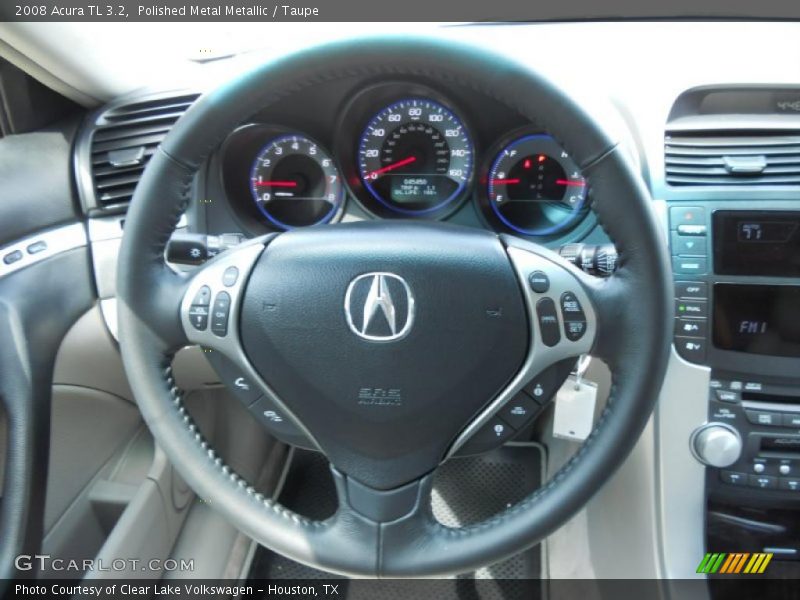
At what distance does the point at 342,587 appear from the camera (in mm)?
1657

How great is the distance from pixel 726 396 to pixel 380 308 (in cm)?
69

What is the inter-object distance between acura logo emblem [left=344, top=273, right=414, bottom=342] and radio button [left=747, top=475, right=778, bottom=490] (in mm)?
752

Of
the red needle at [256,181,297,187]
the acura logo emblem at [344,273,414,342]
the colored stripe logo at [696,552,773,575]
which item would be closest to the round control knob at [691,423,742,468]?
the colored stripe logo at [696,552,773,575]

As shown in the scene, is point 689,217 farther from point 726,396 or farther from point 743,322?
point 726,396

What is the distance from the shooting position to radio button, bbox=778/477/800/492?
1.25 metres

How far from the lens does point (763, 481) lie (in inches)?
49.4

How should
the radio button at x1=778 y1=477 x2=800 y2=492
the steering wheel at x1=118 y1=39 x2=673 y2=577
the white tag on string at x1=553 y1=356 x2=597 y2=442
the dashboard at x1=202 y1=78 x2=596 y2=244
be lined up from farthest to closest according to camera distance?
the dashboard at x1=202 y1=78 x2=596 y2=244, the radio button at x1=778 y1=477 x2=800 y2=492, the white tag on string at x1=553 y1=356 x2=597 y2=442, the steering wheel at x1=118 y1=39 x2=673 y2=577

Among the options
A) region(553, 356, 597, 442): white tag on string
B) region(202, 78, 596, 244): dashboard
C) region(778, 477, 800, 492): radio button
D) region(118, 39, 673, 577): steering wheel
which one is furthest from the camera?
region(202, 78, 596, 244): dashboard

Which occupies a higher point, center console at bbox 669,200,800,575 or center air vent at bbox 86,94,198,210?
center air vent at bbox 86,94,198,210

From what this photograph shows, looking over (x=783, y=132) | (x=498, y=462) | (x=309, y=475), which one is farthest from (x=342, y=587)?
(x=783, y=132)

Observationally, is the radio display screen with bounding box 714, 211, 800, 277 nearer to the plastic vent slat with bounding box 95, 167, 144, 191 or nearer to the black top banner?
the black top banner

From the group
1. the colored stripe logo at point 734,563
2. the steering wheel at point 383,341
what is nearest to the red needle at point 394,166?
the steering wheel at point 383,341

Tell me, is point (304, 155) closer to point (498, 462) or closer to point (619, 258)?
point (619, 258)

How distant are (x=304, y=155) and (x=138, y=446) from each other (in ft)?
2.76
